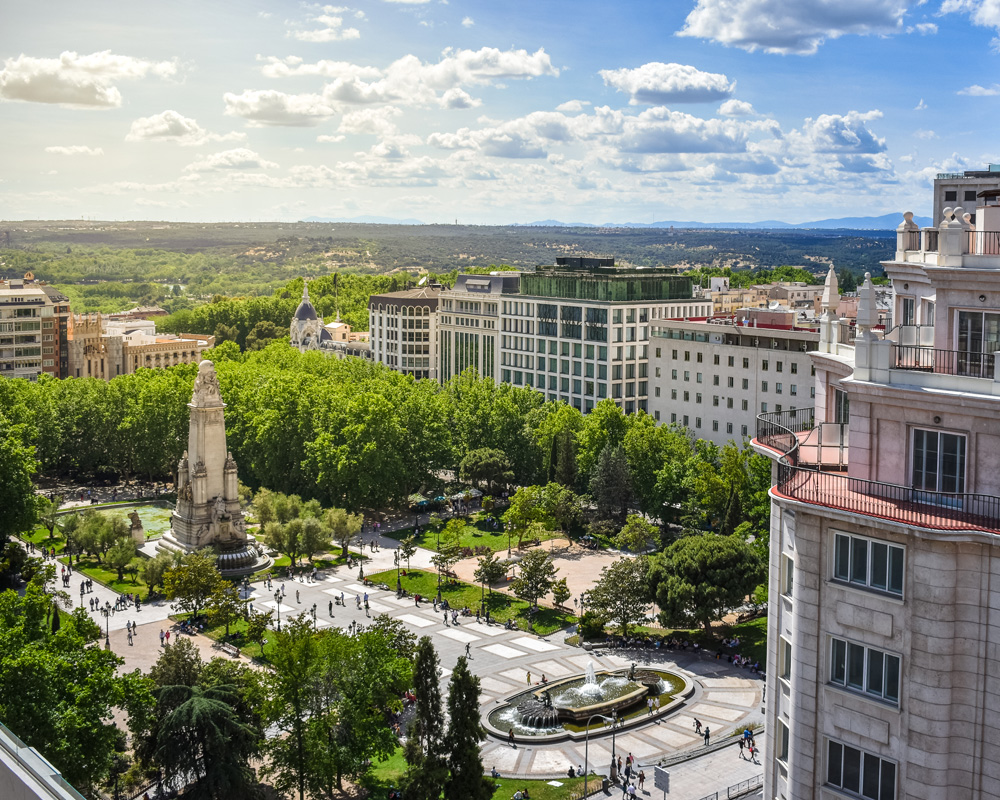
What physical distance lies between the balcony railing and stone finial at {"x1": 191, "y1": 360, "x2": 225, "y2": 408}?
2526 inches

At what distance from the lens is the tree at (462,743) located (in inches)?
1594

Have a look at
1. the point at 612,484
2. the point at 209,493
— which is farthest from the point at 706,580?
the point at 209,493

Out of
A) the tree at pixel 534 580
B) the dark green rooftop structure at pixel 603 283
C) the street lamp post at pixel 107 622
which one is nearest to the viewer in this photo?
the street lamp post at pixel 107 622

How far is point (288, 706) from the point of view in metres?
45.1

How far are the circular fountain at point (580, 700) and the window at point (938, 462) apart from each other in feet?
93.4

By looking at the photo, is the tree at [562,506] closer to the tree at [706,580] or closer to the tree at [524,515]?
the tree at [524,515]

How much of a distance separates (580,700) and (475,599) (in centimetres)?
1996

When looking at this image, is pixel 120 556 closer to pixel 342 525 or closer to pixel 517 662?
pixel 342 525

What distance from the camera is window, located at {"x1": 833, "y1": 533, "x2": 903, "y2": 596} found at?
990 inches

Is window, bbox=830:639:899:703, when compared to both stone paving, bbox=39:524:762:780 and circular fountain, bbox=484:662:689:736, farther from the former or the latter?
circular fountain, bbox=484:662:689:736

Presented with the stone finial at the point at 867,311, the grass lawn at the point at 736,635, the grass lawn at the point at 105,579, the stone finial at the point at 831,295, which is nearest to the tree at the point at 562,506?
the grass lawn at the point at 736,635

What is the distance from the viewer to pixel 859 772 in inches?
1014

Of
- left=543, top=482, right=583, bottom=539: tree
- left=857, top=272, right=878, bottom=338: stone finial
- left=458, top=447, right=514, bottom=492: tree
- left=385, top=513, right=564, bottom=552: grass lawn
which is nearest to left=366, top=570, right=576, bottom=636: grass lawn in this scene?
left=385, top=513, right=564, bottom=552: grass lawn

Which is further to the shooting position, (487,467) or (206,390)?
(487,467)
